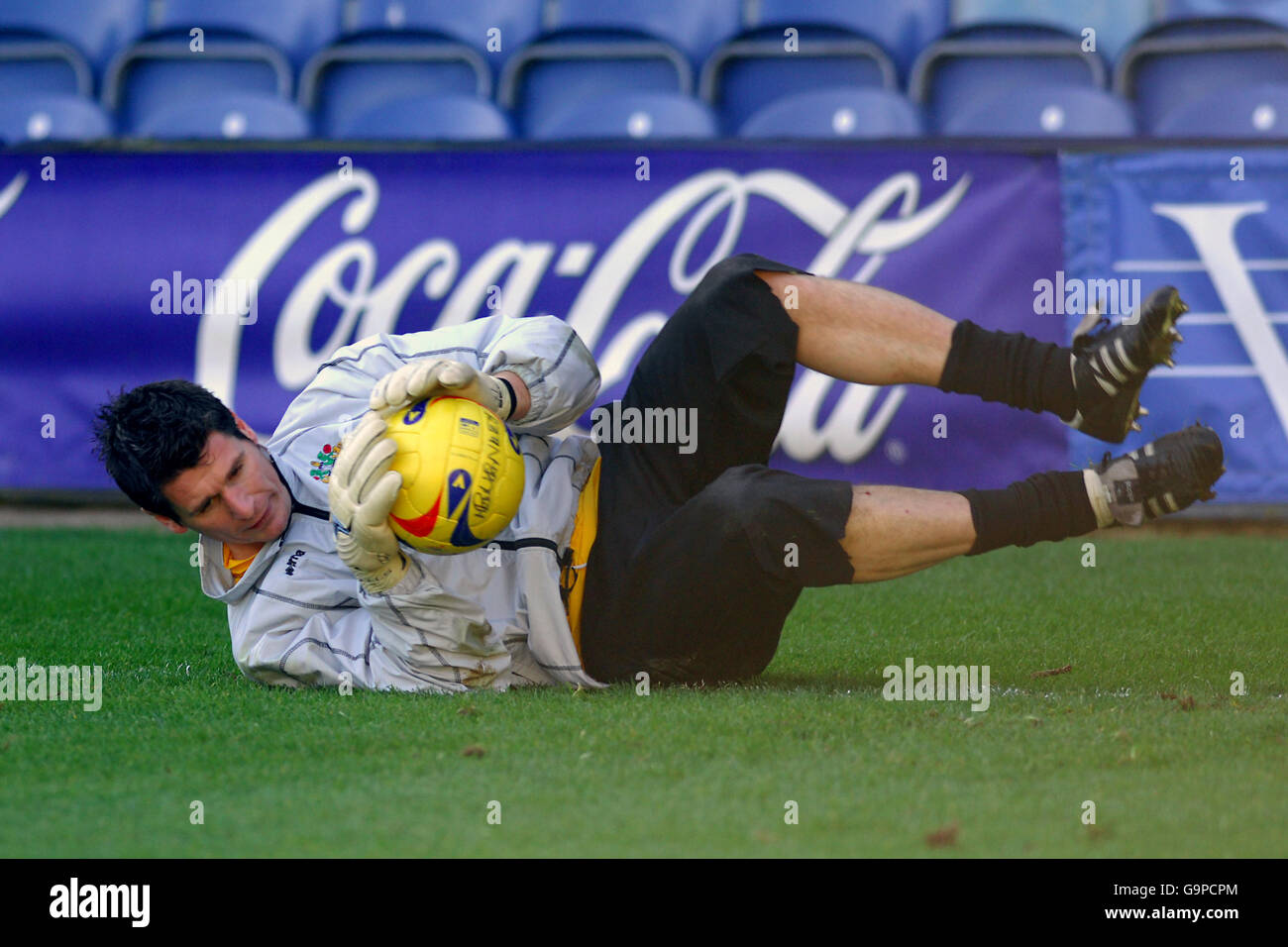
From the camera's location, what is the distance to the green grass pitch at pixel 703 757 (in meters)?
2.49

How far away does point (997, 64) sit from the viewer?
783 cm

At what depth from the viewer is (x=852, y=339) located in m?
3.43

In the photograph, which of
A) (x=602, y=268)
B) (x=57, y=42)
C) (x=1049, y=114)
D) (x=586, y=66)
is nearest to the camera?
(x=602, y=268)

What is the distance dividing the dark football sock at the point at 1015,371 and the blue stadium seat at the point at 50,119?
6040mm

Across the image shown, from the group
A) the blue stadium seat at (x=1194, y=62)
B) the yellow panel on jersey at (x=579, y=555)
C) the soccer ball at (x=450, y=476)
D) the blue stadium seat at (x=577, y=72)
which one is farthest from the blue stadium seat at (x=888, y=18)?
the soccer ball at (x=450, y=476)

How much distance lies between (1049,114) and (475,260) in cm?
300

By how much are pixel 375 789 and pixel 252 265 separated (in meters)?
4.28

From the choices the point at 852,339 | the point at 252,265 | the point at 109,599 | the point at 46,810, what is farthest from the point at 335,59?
the point at 46,810

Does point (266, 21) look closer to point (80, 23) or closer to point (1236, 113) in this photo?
point (80, 23)

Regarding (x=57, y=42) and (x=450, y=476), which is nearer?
(x=450, y=476)

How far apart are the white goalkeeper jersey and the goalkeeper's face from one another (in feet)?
0.26

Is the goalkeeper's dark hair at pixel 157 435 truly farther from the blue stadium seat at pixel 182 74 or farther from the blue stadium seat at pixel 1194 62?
the blue stadium seat at pixel 1194 62

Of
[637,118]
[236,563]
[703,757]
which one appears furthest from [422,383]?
[637,118]

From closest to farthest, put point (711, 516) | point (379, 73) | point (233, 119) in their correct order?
point (711, 516) < point (233, 119) < point (379, 73)
